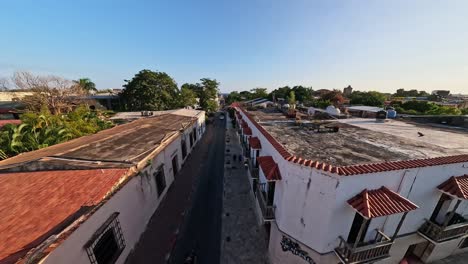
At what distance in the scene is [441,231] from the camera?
25.7 ft

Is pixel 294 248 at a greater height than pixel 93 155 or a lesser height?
lesser

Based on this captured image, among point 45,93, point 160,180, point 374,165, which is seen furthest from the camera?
point 45,93

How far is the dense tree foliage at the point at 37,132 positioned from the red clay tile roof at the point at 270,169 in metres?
18.8

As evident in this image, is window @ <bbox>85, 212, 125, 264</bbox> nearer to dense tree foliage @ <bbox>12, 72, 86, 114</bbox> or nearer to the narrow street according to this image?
the narrow street

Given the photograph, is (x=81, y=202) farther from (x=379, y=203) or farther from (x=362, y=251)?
(x=362, y=251)

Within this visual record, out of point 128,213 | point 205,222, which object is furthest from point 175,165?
point 128,213

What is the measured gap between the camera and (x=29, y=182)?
8.50 metres

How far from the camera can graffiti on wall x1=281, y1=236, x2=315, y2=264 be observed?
7.77 metres

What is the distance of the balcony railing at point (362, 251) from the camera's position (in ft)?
22.4

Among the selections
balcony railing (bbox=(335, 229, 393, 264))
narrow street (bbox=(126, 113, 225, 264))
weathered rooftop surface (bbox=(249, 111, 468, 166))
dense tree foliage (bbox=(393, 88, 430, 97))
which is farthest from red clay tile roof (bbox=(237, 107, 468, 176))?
dense tree foliage (bbox=(393, 88, 430, 97))

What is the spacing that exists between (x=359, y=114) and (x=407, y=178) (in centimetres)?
2967

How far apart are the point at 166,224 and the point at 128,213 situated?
3419 mm

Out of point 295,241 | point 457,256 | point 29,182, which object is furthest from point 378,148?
point 29,182

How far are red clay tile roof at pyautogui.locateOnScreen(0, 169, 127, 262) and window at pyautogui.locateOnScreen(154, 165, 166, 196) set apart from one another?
14.4ft
